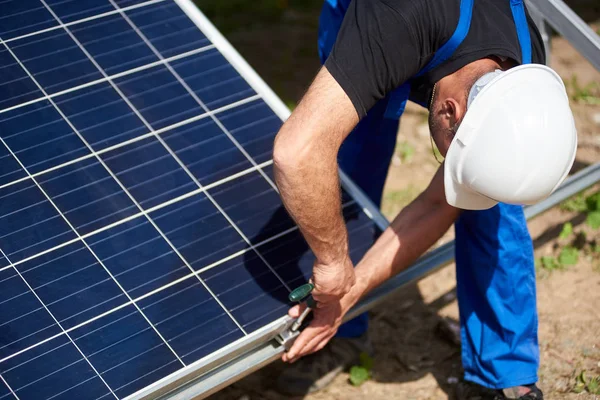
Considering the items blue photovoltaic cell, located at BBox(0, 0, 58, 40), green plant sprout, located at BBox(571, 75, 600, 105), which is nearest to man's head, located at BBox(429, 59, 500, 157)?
blue photovoltaic cell, located at BBox(0, 0, 58, 40)

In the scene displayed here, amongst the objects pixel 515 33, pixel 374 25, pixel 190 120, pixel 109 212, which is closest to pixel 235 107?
pixel 190 120

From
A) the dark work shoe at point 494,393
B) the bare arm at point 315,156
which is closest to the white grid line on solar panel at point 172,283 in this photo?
the bare arm at point 315,156

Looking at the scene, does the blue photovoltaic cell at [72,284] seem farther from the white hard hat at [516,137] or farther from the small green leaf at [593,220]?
the small green leaf at [593,220]

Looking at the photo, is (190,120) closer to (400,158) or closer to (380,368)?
(380,368)

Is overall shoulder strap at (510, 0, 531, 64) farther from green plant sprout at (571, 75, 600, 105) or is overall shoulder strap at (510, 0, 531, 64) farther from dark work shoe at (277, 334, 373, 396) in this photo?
green plant sprout at (571, 75, 600, 105)

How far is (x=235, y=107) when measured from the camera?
395 centimetres

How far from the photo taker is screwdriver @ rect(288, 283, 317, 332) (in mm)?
3277

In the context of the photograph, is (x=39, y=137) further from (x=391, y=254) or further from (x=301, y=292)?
(x=391, y=254)

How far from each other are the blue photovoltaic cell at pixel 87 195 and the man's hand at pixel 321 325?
2.90ft

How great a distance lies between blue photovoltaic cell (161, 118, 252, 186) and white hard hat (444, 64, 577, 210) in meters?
1.12

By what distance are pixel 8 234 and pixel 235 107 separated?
1224 millimetres

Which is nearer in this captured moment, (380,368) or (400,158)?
(380,368)

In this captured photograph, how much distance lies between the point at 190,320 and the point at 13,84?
1.39 metres

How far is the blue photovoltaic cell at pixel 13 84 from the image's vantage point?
369cm
